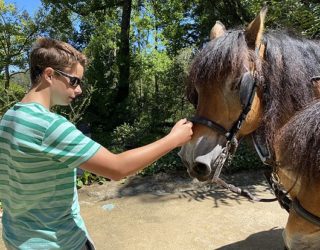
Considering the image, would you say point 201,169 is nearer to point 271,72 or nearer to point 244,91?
point 244,91

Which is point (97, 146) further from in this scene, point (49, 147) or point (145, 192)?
point (145, 192)

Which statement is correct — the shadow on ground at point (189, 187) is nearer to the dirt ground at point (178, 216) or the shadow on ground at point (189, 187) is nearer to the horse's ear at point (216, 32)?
the dirt ground at point (178, 216)

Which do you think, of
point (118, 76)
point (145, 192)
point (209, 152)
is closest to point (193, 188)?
point (145, 192)

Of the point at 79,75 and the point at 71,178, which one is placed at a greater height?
the point at 79,75

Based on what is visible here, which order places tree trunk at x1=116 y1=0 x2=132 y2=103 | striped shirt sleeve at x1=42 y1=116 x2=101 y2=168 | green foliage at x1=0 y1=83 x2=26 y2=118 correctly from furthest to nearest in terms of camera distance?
tree trunk at x1=116 y1=0 x2=132 y2=103
green foliage at x1=0 y1=83 x2=26 y2=118
striped shirt sleeve at x1=42 y1=116 x2=101 y2=168

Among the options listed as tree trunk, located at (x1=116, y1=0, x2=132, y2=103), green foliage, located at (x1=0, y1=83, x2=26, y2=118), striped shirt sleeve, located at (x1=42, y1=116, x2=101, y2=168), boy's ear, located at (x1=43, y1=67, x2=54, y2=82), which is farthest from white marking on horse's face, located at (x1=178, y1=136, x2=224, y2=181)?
tree trunk, located at (x1=116, y1=0, x2=132, y2=103)

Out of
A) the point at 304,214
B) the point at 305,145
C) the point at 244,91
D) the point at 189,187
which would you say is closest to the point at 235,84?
the point at 244,91

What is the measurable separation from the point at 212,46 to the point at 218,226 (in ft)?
9.67

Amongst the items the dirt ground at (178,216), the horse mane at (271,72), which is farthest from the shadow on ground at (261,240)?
the horse mane at (271,72)

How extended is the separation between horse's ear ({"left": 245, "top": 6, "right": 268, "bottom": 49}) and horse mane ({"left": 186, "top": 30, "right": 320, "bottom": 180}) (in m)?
0.04

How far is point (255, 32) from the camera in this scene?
6.80 feet

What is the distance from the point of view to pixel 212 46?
6.86 ft

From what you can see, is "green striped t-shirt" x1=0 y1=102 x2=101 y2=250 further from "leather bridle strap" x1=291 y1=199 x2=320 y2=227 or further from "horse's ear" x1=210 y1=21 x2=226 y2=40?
"horse's ear" x1=210 y1=21 x2=226 y2=40

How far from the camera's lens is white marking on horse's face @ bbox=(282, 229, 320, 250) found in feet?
5.36
